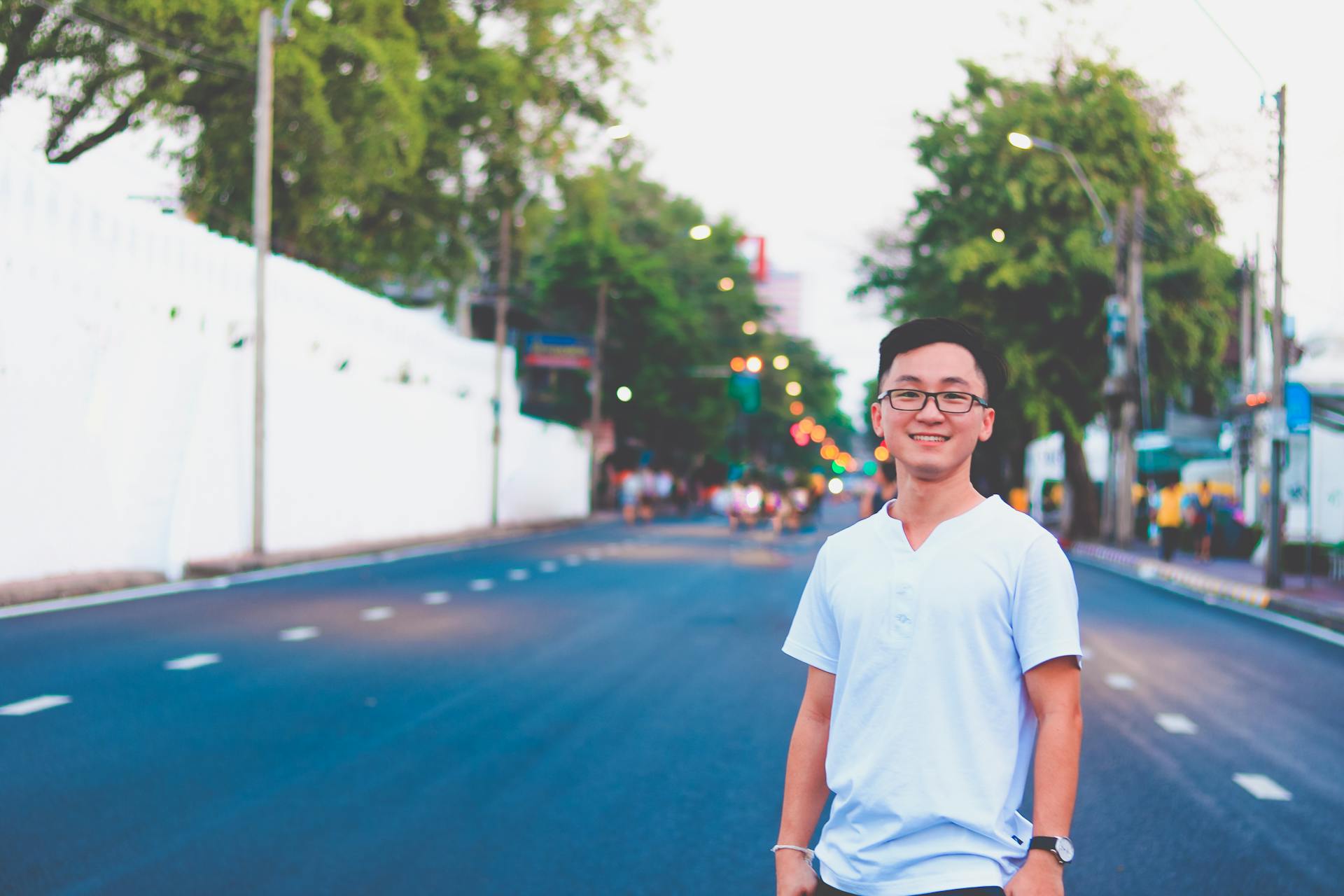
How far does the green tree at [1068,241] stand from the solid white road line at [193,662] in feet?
94.8

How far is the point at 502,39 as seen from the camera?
36.4 m

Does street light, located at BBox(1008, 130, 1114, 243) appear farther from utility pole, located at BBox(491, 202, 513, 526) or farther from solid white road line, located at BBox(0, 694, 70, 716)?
solid white road line, located at BBox(0, 694, 70, 716)

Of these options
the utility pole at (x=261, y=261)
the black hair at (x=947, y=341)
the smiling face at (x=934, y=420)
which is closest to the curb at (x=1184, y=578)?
the utility pole at (x=261, y=261)

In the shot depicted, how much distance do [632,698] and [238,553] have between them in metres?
13.6

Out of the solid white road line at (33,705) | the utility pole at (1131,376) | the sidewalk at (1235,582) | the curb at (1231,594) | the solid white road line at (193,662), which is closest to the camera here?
the solid white road line at (33,705)

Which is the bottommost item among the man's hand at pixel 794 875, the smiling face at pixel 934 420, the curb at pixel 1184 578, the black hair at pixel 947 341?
the curb at pixel 1184 578

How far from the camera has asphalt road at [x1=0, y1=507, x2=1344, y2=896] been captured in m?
5.74

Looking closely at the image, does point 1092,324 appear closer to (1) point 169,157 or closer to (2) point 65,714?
(1) point 169,157

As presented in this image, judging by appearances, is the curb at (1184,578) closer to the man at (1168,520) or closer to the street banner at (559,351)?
the man at (1168,520)

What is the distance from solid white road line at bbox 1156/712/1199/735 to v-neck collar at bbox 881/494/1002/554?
23.5 feet

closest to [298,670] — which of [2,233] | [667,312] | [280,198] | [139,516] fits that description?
[2,233]

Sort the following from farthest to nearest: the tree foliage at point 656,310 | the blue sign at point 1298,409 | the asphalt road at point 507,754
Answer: the tree foliage at point 656,310 → the blue sign at point 1298,409 → the asphalt road at point 507,754

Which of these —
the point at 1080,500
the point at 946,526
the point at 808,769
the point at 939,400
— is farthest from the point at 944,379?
the point at 1080,500

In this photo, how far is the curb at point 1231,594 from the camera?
17.7 meters
